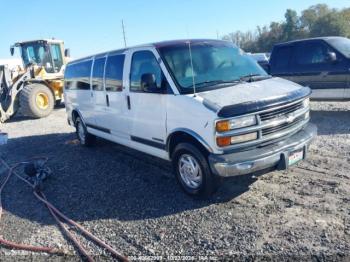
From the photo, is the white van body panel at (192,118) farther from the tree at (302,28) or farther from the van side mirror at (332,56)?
the tree at (302,28)

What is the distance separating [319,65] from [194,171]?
6.08 m

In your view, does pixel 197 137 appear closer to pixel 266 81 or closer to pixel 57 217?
pixel 266 81

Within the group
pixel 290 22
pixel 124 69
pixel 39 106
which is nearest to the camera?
pixel 124 69

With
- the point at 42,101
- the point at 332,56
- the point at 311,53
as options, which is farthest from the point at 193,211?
the point at 42,101

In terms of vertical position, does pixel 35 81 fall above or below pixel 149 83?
above

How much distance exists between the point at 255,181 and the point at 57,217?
2.90 metres

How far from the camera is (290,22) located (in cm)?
4616

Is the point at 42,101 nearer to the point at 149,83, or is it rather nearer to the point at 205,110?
the point at 149,83

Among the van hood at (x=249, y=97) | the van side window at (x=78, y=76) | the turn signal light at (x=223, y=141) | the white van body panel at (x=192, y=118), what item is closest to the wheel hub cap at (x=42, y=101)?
the van side window at (x=78, y=76)

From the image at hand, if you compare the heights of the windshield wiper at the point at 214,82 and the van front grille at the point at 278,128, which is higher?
the windshield wiper at the point at 214,82

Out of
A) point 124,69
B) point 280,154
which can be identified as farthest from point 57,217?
point 280,154

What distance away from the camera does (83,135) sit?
8.21 metres

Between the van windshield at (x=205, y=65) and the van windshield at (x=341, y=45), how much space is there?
4425mm

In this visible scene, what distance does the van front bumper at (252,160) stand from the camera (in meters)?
3.97
